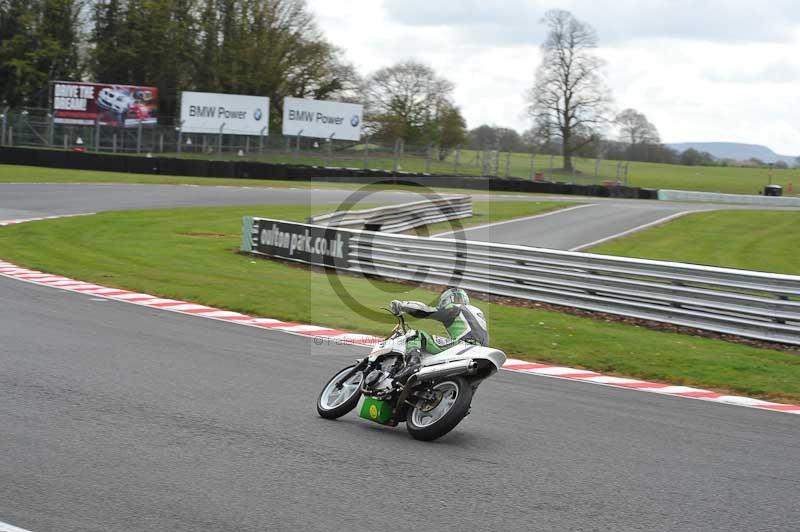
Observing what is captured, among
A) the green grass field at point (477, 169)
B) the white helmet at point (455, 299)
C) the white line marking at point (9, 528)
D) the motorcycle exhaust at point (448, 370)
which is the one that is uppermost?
the green grass field at point (477, 169)

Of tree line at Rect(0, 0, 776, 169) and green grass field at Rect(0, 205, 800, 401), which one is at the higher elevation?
tree line at Rect(0, 0, 776, 169)

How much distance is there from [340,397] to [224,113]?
5029cm

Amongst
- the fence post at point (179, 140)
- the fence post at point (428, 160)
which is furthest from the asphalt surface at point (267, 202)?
the fence post at point (179, 140)

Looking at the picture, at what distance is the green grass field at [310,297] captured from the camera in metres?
11.6

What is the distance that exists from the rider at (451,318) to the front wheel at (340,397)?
60 centimetres

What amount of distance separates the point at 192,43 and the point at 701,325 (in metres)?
57.9

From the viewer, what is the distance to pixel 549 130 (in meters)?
69.5

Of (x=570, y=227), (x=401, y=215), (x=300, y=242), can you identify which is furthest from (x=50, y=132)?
(x=300, y=242)

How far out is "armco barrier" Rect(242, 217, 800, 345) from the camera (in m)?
13.6

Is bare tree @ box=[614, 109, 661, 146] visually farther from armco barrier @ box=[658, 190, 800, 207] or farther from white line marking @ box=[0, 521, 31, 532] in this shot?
white line marking @ box=[0, 521, 31, 532]

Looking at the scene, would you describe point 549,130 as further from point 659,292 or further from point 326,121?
point 659,292

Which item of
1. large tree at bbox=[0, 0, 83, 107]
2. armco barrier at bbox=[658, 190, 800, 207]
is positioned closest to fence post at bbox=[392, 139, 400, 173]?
armco barrier at bbox=[658, 190, 800, 207]

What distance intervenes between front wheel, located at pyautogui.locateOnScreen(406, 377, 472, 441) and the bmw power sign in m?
51.9

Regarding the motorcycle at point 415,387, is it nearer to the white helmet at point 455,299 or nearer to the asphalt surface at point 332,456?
the asphalt surface at point 332,456
